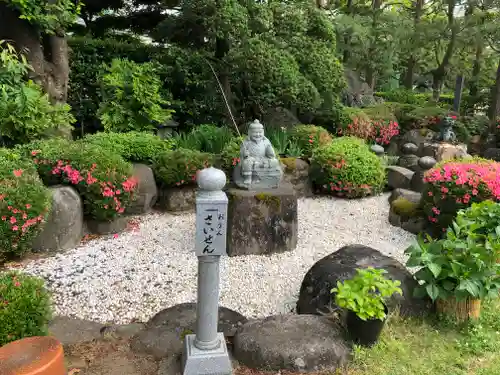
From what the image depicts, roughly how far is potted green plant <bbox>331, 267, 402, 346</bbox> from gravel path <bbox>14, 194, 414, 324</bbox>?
1150 mm

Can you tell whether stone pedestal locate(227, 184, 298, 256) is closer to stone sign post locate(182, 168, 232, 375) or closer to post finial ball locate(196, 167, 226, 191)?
stone sign post locate(182, 168, 232, 375)

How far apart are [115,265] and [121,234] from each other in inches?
40.9

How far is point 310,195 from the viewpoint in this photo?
8.01 m

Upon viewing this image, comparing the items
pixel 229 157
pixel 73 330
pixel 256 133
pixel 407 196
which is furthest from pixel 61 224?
pixel 407 196

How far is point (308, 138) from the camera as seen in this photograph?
870cm

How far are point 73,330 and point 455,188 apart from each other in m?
4.76

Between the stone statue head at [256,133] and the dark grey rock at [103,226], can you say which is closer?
the stone statue head at [256,133]

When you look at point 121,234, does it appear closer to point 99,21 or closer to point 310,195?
point 310,195

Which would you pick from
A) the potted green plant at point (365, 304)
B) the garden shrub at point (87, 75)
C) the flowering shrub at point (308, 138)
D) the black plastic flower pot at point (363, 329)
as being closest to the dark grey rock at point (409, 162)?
the flowering shrub at point (308, 138)

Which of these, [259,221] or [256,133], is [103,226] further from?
[256,133]

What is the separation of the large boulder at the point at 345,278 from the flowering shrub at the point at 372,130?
6707 mm

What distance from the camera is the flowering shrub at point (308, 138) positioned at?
342 inches

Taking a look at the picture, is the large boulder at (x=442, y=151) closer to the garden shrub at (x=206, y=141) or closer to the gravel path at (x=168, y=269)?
the gravel path at (x=168, y=269)

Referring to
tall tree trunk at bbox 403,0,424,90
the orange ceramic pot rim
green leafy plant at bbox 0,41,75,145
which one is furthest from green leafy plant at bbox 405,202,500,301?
tall tree trunk at bbox 403,0,424,90
